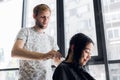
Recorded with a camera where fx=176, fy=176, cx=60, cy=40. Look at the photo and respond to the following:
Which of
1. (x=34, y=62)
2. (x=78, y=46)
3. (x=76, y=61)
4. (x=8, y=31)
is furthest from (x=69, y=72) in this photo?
(x=8, y=31)

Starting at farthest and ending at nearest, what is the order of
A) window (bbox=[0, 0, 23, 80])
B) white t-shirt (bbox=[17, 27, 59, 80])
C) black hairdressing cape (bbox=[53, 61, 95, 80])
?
window (bbox=[0, 0, 23, 80]) < white t-shirt (bbox=[17, 27, 59, 80]) < black hairdressing cape (bbox=[53, 61, 95, 80])

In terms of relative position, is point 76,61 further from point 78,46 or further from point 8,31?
point 8,31

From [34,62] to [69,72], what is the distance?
1.41ft

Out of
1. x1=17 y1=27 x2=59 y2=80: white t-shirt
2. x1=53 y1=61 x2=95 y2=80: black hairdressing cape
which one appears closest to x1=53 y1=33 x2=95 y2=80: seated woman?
x1=53 y1=61 x2=95 y2=80: black hairdressing cape

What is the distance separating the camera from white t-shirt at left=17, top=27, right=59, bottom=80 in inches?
63.1

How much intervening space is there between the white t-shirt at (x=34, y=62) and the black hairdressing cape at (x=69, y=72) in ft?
0.98

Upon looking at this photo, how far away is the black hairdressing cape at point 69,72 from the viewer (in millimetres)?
1289

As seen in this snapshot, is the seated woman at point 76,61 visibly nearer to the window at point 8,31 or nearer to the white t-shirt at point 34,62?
the white t-shirt at point 34,62

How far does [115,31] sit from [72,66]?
3.89 feet

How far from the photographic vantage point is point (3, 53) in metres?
3.46

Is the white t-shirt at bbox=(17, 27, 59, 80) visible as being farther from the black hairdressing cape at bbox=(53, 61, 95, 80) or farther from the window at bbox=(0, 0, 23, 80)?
the window at bbox=(0, 0, 23, 80)

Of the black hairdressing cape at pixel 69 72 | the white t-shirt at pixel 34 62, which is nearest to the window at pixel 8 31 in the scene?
the white t-shirt at pixel 34 62

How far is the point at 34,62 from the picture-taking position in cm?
163

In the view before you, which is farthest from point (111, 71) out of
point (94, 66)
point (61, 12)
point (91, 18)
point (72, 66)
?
point (61, 12)
